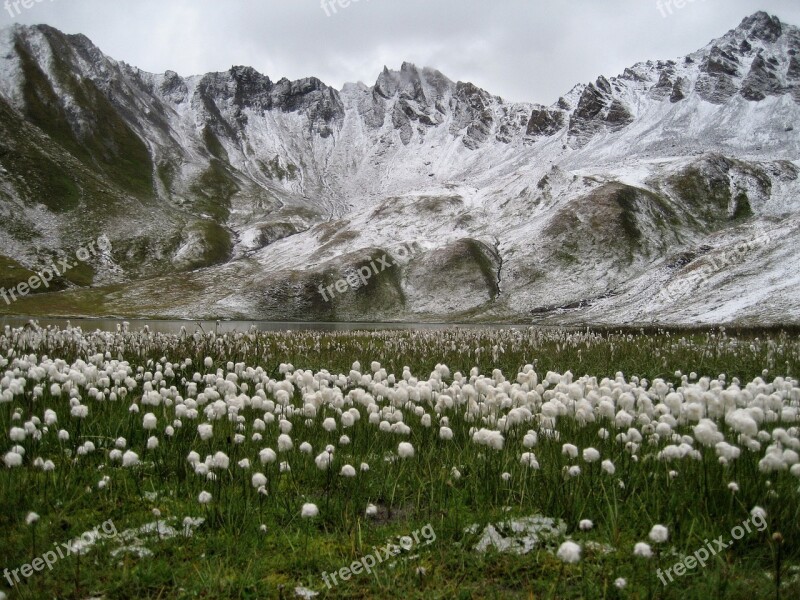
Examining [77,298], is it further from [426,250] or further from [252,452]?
[252,452]

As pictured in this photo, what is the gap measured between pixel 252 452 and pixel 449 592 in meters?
3.97

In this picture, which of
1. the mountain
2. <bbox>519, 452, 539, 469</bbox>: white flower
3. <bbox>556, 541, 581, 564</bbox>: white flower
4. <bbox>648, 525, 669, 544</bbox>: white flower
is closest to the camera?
<bbox>556, 541, 581, 564</bbox>: white flower

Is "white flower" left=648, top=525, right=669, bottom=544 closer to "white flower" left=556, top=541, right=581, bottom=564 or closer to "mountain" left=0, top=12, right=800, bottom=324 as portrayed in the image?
"white flower" left=556, top=541, right=581, bottom=564

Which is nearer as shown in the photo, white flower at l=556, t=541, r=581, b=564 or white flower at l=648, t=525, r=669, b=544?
white flower at l=556, t=541, r=581, b=564

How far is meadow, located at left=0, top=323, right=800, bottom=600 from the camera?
4418mm

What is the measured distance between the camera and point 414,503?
6.00 m

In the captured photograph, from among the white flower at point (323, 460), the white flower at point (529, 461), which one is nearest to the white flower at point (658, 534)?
the white flower at point (529, 461)

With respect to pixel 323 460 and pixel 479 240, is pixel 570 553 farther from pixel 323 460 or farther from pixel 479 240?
pixel 479 240

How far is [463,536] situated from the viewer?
5145 millimetres

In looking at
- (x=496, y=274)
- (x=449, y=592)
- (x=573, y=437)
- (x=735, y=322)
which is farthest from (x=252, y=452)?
(x=496, y=274)

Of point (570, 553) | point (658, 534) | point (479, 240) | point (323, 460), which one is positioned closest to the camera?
point (570, 553)

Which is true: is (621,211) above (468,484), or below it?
above

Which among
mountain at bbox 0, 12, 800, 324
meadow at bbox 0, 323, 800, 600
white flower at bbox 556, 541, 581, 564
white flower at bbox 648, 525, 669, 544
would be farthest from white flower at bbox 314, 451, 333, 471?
mountain at bbox 0, 12, 800, 324

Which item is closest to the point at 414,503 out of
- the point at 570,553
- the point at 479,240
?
the point at 570,553
